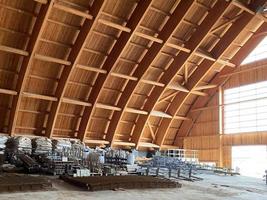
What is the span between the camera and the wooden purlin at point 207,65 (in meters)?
27.7

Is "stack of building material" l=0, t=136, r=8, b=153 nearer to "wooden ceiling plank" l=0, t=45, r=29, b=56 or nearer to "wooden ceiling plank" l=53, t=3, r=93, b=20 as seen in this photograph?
"wooden ceiling plank" l=0, t=45, r=29, b=56

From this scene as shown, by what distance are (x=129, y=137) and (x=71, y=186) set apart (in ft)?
67.2

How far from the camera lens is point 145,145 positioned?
3375 centimetres

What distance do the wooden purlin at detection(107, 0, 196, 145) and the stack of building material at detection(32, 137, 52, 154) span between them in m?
8.20

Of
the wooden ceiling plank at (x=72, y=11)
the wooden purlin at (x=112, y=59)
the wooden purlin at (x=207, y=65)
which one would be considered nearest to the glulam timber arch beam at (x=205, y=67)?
the wooden purlin at (x=207, y=65)

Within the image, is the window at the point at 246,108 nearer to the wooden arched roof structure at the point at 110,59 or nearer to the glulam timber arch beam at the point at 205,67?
the wooden arched roof structure at the point at 110,59

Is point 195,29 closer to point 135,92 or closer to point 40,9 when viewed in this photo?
point 135,92

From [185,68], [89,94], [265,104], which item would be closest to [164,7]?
[185,68]

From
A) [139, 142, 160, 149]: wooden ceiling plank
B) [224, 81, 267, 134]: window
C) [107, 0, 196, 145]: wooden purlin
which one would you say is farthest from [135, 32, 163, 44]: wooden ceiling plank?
[139, 142, 160, 149]: wooden ceiling plank

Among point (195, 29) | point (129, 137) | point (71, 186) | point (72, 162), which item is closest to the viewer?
point (71, 186)

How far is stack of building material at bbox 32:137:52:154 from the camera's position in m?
22.7

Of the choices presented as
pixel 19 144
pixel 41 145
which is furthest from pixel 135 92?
pixel 19 144

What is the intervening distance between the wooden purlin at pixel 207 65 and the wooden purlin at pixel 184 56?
9.75 ft

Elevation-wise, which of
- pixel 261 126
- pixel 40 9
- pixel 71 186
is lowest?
pixel 71 186
